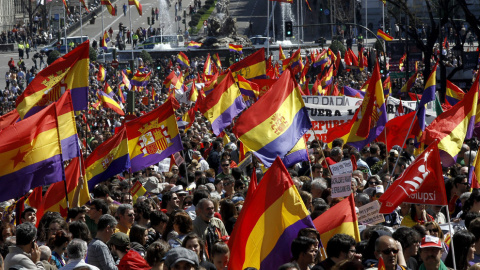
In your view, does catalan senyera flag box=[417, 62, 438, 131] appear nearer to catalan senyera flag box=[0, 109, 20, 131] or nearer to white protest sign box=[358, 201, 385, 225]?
white protest sign box=[358, 201, 385, 225]

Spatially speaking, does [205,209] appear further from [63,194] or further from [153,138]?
[153,138]

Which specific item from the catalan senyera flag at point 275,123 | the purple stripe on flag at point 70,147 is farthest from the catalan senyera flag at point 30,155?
the catalan senyera flag at point 275,123

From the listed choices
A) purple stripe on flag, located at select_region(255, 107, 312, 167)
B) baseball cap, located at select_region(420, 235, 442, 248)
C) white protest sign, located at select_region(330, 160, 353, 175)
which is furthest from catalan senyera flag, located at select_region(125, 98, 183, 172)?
baseball cap, located at select_region(420, 235, 442, 248)

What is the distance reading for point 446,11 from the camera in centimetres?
3111

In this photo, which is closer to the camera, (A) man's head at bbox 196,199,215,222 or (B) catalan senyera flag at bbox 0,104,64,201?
(A) man's head at bbox 196,199,215,222

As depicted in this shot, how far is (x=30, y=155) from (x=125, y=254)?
232 cm

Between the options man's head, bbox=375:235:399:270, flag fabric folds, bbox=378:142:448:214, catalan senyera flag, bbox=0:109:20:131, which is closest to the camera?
man's head, bbox=375:235:399:270

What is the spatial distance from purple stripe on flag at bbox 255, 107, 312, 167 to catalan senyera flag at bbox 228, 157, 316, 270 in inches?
123

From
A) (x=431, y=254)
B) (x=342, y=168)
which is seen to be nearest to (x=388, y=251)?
(x=431, y=254)

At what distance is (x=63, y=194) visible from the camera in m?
11.2

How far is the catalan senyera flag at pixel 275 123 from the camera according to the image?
38.0 feet

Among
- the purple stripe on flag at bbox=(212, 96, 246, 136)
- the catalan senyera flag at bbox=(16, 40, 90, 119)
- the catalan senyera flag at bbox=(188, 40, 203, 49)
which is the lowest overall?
the catalan senyera flag at bbox=(188, 40, 203, 49)

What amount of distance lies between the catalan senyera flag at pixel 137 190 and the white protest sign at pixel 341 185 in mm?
3002

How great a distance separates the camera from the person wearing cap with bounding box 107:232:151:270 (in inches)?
313
